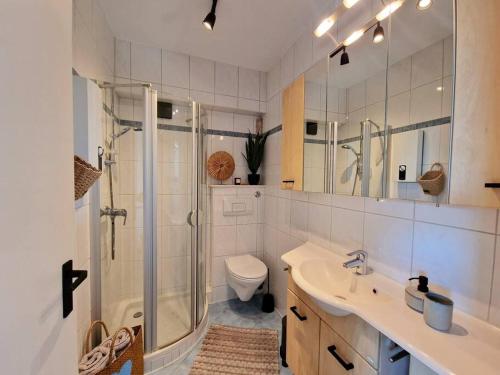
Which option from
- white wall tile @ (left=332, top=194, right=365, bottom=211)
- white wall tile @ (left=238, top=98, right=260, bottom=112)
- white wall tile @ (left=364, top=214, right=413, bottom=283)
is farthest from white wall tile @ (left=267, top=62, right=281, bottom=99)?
white wall tile @ (left=364, top=214, right=413, bottom=283)

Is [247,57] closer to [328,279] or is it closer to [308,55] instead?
[308,55]

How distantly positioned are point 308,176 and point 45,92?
1479 mm

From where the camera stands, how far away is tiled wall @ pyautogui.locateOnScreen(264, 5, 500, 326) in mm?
796

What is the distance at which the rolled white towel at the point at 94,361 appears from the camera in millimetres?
1045

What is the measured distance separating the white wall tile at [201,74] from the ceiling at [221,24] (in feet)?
0.25

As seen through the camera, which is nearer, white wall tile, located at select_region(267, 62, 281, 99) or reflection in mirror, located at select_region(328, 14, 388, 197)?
reflection in mirror, located at select_region(328, 14, 388, 197)

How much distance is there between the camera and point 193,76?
2.18m

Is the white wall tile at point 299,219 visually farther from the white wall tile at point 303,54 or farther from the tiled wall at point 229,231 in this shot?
the white wall tile at point 303,54

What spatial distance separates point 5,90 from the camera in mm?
383

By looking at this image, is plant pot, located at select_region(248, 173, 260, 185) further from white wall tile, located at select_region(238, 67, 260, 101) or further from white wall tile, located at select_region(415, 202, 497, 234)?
white wall tile, located at select_region(415, 202, 497, 234)

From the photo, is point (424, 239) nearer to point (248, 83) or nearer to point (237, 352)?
point (237, 352)

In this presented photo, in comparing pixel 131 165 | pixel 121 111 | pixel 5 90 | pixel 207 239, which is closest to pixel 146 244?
pixel 131 165

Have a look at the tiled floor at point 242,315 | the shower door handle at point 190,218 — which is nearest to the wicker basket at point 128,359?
the tiled floor at point 242,315

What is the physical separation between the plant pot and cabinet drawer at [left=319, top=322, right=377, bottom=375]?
1591mm
